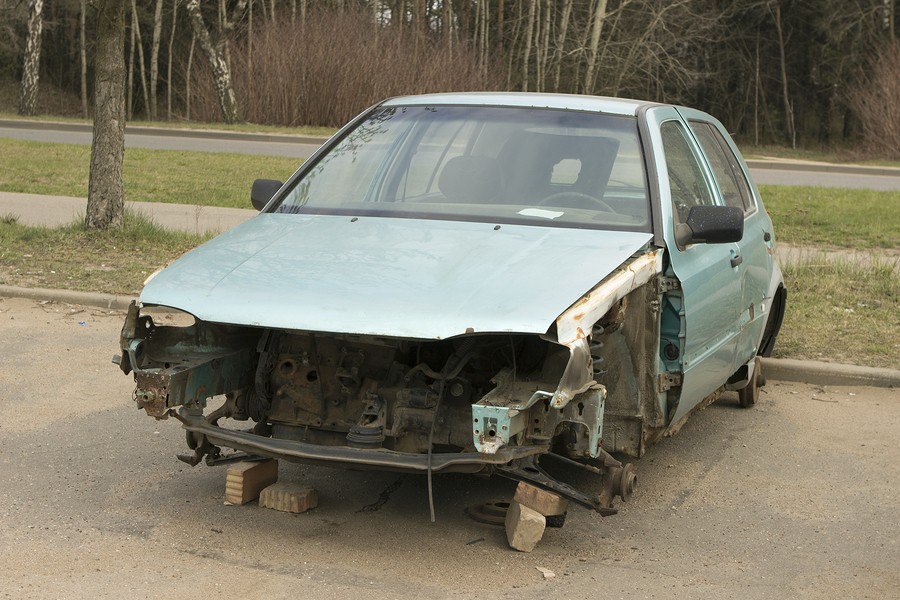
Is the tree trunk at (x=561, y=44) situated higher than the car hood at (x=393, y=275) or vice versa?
the tree trunk at (x=561, y=44)

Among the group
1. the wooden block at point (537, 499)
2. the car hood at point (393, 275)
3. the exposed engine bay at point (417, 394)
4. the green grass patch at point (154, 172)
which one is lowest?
the green grass patch at point (154, 172)

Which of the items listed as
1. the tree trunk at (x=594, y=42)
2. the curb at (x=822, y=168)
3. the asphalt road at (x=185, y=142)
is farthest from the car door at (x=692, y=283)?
the tree trunk at (x=594, y=42)

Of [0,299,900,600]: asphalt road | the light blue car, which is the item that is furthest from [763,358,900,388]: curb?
the light blue car

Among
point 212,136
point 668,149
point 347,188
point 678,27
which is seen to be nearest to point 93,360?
point 347,188

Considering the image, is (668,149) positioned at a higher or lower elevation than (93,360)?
higher

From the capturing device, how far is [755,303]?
652 cm

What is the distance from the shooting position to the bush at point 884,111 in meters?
32.9

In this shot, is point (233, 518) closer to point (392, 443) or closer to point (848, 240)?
point (392, 443)

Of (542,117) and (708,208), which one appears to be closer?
(708,208)

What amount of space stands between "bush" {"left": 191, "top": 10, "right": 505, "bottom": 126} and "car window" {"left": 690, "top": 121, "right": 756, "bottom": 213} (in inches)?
942

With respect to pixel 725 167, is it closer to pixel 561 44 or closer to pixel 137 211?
pixel 137 211

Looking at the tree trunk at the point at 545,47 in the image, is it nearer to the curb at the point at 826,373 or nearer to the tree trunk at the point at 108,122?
the tree trunk at the point at 108,122

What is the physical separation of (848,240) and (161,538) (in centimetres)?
998

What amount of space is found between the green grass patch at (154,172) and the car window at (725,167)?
9.06 metres
